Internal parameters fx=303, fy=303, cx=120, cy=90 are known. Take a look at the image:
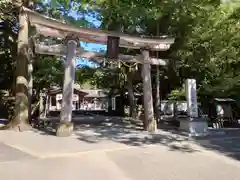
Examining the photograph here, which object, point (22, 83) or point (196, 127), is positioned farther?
point (196, 127)

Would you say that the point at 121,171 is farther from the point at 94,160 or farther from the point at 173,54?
the point at 173,54

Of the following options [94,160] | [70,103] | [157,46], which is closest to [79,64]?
[157,46]

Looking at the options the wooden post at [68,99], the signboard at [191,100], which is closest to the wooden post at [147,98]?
the signboard at [191,100]

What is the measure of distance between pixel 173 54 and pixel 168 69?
2.02 metres

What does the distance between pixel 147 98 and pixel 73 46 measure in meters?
4.44

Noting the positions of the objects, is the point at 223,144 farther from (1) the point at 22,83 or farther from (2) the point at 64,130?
(1) the point at 22,83

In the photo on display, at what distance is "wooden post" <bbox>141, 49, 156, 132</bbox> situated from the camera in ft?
48.2

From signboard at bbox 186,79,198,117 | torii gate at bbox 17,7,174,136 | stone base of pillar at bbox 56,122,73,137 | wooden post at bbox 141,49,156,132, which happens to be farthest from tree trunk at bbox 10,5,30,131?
signboard at bbox 186,79,198,117

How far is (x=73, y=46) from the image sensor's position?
13367 mm

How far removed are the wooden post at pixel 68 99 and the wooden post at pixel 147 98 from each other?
151 inches

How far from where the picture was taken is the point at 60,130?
40.3 ft

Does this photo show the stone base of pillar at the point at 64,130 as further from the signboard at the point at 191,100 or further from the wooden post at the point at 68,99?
the signboard at the point at 191,100

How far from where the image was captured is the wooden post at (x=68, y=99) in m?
12.3

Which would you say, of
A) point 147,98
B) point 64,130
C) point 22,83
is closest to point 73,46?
point 22,83
